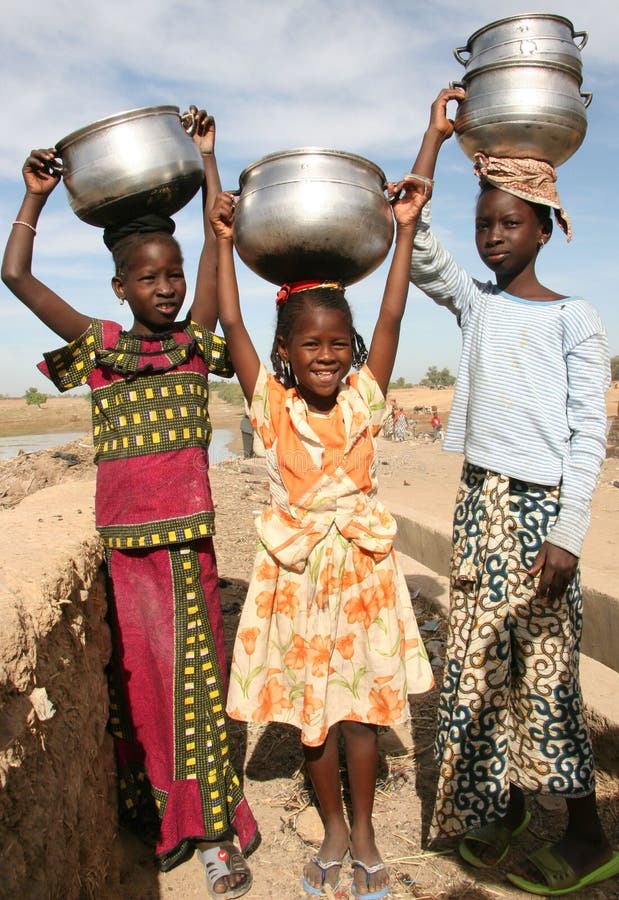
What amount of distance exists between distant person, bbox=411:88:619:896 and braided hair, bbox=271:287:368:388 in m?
0.30

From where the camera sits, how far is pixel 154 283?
7.19 ft

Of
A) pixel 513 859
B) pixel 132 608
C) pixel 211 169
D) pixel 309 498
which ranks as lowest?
pixel 513 859

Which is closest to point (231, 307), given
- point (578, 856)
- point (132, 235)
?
point (132, 235)

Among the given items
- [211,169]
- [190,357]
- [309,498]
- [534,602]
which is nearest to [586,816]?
[534,602]

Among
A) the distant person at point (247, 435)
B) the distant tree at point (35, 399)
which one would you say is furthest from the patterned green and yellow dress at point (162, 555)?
the distant tree at point (35, 399)

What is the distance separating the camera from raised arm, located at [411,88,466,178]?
2.16 meters

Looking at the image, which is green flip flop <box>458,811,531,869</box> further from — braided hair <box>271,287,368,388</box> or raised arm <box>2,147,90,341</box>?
raised arm <box>2,147,90,341</box>

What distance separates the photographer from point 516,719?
216 cm

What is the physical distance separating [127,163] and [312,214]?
55cm

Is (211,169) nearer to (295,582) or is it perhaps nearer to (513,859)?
(295,582)

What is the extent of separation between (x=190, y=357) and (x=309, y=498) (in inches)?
23.3

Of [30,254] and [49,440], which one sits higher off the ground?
[30,254]

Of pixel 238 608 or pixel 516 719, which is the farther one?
pixel 238 608

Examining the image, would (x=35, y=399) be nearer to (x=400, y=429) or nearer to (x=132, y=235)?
(x=400, y=429)
